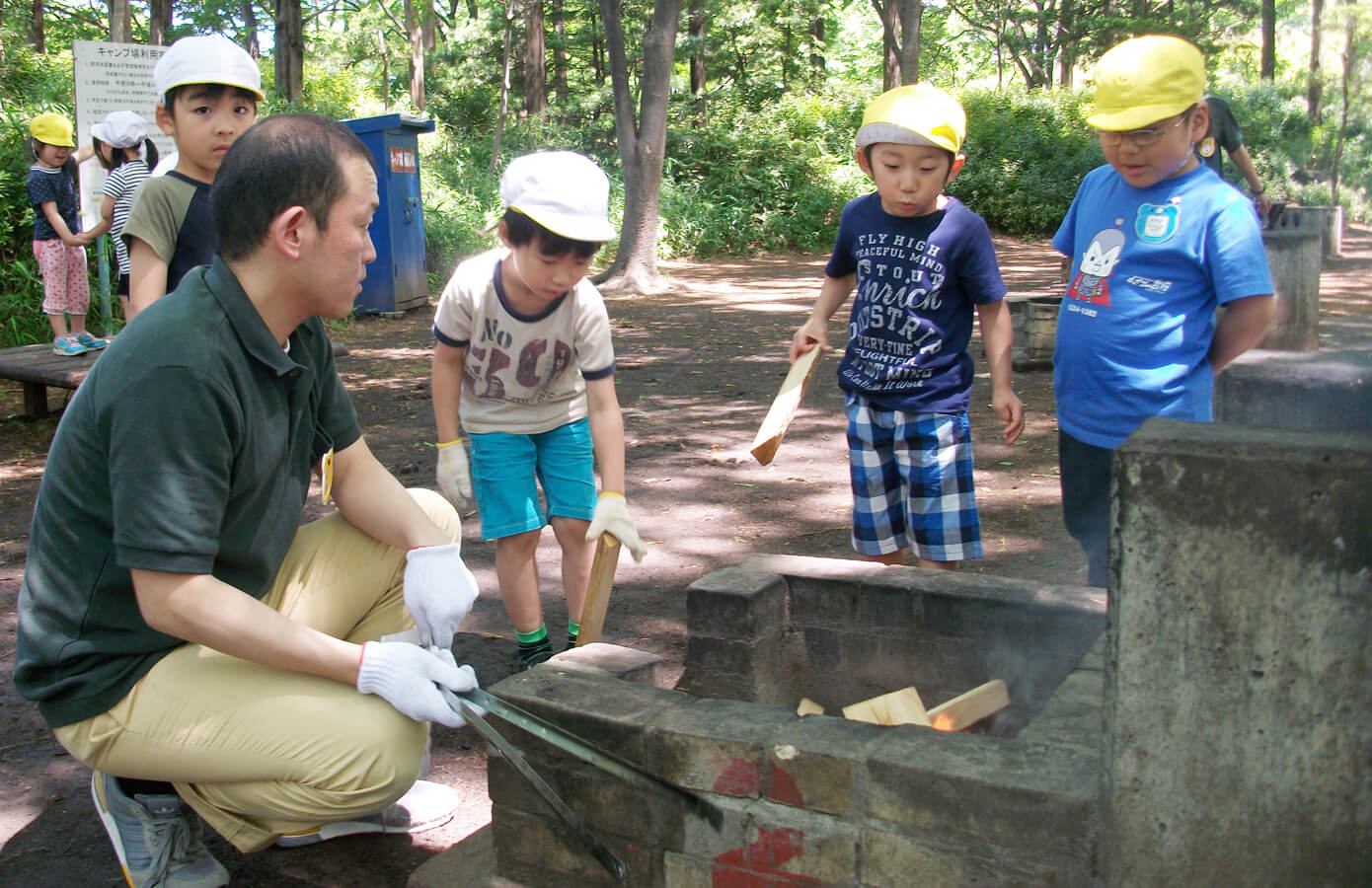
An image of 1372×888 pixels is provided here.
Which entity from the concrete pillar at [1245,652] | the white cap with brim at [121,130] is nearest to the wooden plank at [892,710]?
Result: the concrete pillar at [1245,652]

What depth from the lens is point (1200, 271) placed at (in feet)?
9.29

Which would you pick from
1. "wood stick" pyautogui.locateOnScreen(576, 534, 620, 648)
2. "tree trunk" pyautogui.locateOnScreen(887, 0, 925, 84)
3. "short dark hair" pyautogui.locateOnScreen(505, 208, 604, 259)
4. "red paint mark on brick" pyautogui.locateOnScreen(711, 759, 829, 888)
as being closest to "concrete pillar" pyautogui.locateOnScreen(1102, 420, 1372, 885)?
"red paint mark on brick" pyautogui.locateOnScreen(711, 759, 829, 888)

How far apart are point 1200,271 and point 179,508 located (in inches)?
91.5

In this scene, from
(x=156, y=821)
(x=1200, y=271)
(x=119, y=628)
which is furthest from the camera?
(x=1200, y=271)

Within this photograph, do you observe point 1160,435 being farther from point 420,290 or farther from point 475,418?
point 420,290

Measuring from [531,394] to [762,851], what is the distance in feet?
5.21

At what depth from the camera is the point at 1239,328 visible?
2.81 m

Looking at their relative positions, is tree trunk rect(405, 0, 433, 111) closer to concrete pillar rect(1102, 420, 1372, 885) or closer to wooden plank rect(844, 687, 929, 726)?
wooden plank rect(844, 687, 929, 726)

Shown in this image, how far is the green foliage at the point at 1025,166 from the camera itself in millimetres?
19766

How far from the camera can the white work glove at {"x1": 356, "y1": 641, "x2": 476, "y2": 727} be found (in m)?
2.13

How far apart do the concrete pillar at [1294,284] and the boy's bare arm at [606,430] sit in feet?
17.3

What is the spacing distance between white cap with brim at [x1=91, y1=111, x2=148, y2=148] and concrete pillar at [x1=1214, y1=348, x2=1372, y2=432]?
6268 mm

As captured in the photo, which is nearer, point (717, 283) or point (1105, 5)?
point (717, 283)

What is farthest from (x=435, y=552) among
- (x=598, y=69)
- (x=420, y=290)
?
(x=598, y=69)
